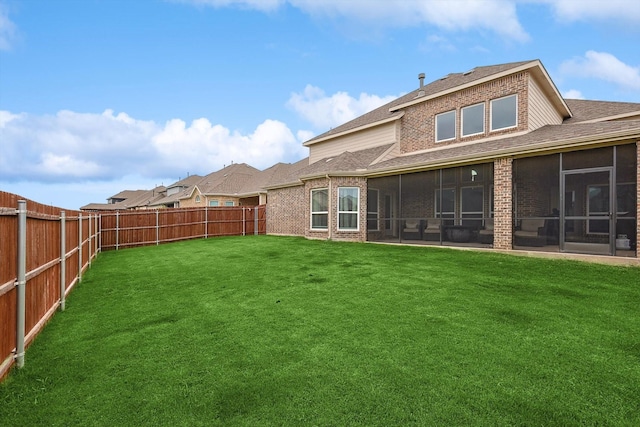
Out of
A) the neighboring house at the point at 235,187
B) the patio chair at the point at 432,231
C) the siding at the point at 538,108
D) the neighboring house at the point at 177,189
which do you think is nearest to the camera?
the siding at the point at 538,108

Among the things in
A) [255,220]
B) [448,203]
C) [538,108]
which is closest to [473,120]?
[538,108]

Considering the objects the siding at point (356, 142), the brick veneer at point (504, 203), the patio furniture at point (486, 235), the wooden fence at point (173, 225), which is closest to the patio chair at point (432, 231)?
the patio furniture at point (486, 235)

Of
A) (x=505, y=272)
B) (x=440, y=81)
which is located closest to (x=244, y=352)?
(x=505, y=272)

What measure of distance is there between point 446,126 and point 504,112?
2397 millimetres

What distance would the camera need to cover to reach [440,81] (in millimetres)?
16422

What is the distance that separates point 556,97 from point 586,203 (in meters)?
4.79

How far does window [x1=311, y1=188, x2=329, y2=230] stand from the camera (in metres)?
14.5

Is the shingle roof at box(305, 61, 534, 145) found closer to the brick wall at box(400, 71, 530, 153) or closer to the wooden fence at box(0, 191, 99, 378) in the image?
the brick wall at box(400, 71, 530, 153)

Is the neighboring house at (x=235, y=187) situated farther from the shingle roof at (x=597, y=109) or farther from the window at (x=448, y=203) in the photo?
the shingle roof at (x=597, y=109)

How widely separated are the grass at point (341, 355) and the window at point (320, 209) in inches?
320

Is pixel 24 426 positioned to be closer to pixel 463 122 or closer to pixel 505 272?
pixel 505 272

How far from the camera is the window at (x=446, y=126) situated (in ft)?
44.9

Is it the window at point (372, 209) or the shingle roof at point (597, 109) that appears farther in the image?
the window at point (372, 209)

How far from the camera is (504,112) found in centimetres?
1216
